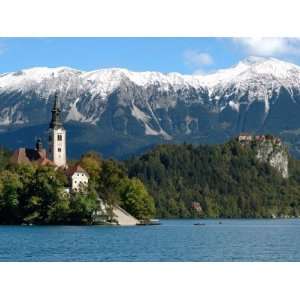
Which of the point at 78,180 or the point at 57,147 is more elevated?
the point at 57,147

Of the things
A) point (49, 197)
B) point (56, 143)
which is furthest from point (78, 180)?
point (56, 143)

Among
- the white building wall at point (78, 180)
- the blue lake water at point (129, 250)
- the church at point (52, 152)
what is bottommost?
the blue lake water at point (129, 250)

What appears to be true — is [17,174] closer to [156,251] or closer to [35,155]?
[35,155]

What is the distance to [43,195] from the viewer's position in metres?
107

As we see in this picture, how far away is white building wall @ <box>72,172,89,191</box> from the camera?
→ 117 metres

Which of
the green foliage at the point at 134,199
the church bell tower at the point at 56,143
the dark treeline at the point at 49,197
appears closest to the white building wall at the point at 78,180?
the dark treeline at the point at 49,197

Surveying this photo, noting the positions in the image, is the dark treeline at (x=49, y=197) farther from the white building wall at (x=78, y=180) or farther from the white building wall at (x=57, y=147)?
the white building wall at (x=57, y=147)

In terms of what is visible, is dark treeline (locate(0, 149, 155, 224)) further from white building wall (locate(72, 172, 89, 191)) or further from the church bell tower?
the church bell tower

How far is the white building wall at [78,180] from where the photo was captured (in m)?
117

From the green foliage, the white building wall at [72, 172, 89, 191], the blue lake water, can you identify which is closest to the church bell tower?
the white building wall at [72, 172, 89, 191]

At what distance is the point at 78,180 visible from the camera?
120062 mm

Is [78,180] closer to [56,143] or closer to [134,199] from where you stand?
[134,199]
